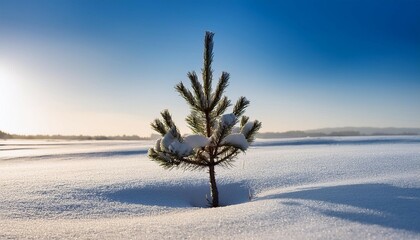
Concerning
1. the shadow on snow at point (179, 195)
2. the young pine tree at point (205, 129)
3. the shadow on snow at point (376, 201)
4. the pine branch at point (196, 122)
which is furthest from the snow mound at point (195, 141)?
the shadow on snow at point (376, 201)

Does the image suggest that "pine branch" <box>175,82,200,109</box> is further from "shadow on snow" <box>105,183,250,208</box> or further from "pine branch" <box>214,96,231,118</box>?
"shadow on snow" <box>105,183,250,208</box>

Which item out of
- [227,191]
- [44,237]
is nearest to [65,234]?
[44,237]

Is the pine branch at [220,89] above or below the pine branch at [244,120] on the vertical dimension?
above

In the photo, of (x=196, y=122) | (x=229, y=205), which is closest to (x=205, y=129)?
(x=196, y=122)

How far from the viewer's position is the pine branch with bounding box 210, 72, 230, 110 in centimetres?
431

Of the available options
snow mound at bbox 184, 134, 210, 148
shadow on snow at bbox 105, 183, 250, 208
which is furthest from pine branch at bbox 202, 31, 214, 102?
shadow on snow at bbox 105, 183, 250, 208

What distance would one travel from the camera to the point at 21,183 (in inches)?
209

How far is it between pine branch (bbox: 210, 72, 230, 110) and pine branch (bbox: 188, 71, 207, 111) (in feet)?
0.42

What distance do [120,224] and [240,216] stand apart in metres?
1.12

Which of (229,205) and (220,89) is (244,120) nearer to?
(220,89)

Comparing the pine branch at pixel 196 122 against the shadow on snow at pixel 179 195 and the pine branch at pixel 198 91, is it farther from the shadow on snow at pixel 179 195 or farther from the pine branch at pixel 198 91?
the shadow on snow at pixel 179 195

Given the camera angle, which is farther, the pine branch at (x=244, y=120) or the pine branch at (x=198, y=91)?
the pine branch at (x=244, y=120)

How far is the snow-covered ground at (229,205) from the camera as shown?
2.60 meters

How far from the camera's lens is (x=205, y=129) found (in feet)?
14.7
